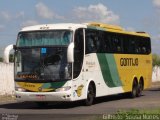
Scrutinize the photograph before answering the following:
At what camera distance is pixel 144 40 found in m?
30.7

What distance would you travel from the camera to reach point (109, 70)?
25500 mm

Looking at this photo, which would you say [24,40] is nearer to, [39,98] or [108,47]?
[39,98]

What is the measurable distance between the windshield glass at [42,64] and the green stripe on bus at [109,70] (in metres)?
3.26

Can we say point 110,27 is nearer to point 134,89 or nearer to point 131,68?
point 131,68

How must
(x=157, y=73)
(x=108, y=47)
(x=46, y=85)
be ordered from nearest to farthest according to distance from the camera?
1. (x=46, y=85)
2. (x=108, y=47)
3. (x=157, y=73)

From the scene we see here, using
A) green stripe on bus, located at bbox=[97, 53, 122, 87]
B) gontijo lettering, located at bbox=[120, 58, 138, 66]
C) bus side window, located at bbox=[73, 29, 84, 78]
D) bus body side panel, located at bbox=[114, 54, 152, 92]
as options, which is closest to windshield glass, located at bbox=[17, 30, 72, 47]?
bus side window, located at bbox=[73, 29, 84, 78]

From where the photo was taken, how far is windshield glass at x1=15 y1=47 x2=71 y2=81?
68.7ft

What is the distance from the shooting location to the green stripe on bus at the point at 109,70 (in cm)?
2456

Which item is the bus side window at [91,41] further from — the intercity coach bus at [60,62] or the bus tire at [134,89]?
the bus tire at [134,89]

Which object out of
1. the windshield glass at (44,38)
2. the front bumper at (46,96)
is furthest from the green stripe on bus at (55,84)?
the windshield glass at (44,38)

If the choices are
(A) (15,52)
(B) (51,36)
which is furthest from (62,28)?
(A) (15,52)

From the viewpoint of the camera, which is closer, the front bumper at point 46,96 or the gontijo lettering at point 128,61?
the front bumper at point 46,96

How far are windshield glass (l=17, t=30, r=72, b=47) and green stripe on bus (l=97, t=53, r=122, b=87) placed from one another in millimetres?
2978

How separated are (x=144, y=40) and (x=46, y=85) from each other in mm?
11134
